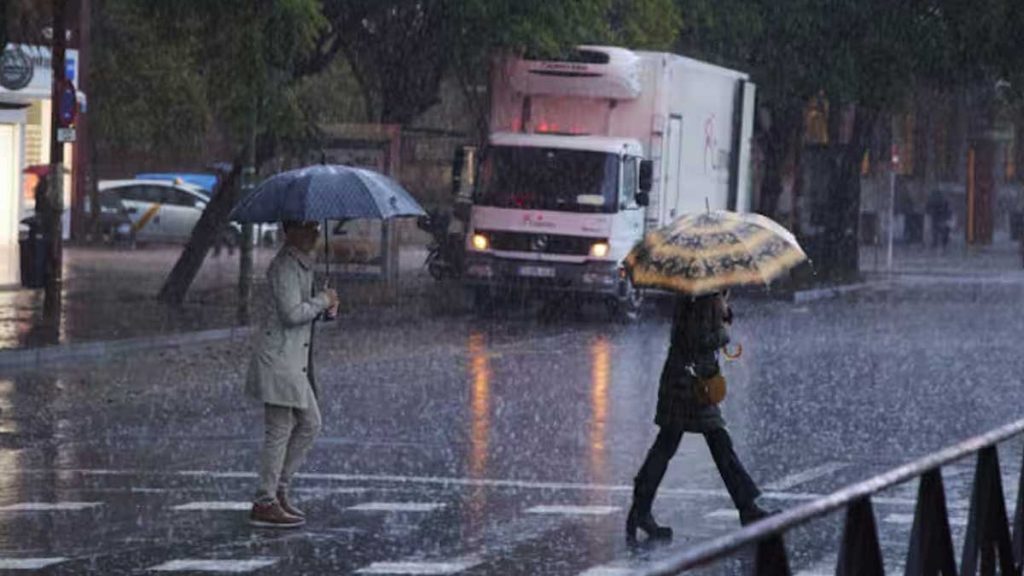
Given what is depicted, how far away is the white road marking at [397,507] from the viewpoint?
12.9 meters

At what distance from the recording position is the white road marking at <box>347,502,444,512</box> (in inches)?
506

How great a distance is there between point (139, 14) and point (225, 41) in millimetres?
2402

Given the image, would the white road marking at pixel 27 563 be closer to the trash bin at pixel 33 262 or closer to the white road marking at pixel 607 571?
the white road marking at pixel 607 571

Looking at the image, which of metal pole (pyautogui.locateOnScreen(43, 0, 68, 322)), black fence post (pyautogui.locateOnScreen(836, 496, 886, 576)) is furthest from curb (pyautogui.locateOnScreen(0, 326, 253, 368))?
black fence post (pyautogui.locateOnScreen(836, 496, 886, 576))

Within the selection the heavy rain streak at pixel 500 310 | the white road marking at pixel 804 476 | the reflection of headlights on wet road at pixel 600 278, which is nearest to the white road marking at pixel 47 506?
the heavy rain streak at pixel 500 310

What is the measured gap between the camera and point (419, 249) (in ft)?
202

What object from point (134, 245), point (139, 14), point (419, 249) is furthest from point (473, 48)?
point (419, 249)

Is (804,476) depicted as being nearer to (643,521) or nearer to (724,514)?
(724,514)

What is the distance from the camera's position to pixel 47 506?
12945mm

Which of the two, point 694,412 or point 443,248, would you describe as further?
point 443,248

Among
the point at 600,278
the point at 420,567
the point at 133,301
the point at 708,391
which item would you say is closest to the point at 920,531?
the point at 420,567

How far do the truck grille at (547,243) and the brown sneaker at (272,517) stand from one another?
20.0 metres

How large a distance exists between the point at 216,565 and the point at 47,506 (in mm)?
2485

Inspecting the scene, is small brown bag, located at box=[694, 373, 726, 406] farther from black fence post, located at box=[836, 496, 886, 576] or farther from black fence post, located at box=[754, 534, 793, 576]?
black fence post, located at box=[754, 534, 793, 576]
